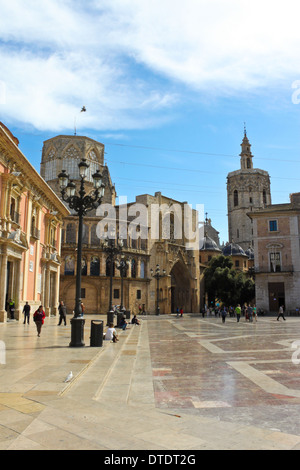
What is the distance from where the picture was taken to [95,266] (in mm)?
43625

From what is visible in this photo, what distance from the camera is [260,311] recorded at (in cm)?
3956

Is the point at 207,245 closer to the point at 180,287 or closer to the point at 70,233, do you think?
the point at 180,287

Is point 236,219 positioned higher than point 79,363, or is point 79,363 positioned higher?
point 236,219

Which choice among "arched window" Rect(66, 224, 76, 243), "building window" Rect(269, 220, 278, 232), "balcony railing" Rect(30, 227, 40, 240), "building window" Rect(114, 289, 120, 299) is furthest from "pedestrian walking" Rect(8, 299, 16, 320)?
"building window" Rect(269, 220, 278, 232)

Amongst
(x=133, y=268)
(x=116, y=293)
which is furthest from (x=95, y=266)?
(x=133, y=268)

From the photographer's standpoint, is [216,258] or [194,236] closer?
[216,258]

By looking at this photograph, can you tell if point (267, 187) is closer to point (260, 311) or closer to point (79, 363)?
point (260, 311)

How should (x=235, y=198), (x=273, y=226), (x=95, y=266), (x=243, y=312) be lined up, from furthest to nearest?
(x=235, y=198) → (x=243, y=312) → (x=95, y=266) → (x=273, y=226)

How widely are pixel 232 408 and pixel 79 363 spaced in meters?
4.13

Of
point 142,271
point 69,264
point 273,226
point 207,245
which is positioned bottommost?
point 142,271

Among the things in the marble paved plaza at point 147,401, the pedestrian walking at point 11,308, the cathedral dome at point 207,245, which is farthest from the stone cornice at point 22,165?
the cathedral dome at point 207,245

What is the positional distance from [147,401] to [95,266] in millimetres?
38562
